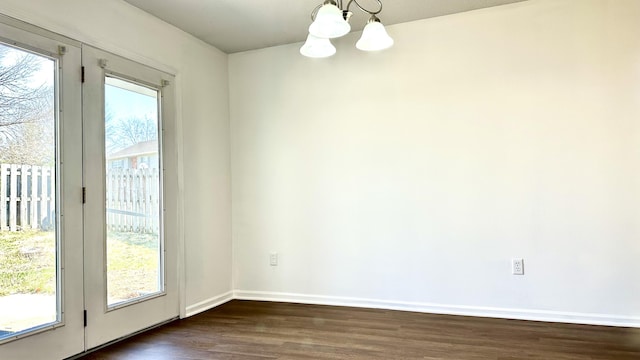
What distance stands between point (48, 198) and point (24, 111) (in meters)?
0.52

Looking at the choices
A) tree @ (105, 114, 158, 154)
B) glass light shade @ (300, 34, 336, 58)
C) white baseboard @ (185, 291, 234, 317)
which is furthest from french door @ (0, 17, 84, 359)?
glass light shade @ (300, 34, 336, 58)

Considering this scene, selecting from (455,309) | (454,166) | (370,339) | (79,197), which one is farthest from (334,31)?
(455,309)

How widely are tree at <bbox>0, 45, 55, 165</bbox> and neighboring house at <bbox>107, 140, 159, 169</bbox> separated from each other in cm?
49

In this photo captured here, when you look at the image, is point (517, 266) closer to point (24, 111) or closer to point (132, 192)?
point (132, 192)

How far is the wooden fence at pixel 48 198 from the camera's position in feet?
7.86

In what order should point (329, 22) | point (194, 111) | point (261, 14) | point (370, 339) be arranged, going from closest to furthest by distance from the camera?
point (329, 22) < point (370, 339) < point (261, 14) < point (194, 111)

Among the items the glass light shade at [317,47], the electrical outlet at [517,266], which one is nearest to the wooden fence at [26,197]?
the glass light shade at [317,47]

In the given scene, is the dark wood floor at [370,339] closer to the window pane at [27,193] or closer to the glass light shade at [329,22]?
the window pane at [27,193]

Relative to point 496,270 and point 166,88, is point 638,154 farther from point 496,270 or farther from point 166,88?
point 166,88

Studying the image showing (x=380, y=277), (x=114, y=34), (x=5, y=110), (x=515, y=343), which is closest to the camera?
(x=5, y=110)

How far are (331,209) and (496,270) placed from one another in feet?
4.84

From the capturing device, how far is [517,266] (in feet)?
11.1

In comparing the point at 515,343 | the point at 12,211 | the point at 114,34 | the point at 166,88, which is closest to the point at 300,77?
the point at 166,88

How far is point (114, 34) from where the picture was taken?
308 cm
